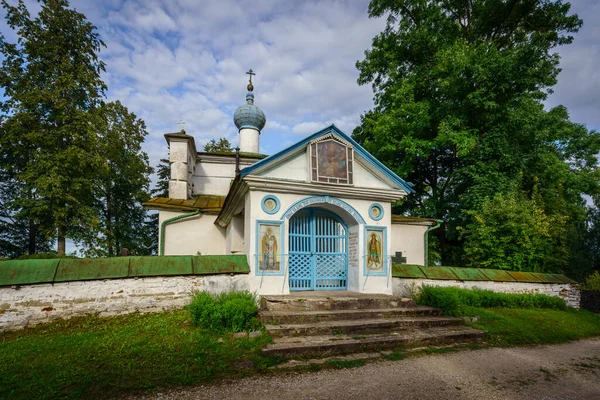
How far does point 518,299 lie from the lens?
30.9 feet

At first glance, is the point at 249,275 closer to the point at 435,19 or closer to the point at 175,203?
the point at 175,203

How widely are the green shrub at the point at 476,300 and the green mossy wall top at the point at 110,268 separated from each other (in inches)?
171

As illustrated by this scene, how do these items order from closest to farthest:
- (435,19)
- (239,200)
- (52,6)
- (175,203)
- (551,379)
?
(551,379)
(239,200)
(175,203)
(52,6)
(435,19)

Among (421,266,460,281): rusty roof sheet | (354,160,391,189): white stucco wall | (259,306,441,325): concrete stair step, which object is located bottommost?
(259,306,441,325): concrete stair step

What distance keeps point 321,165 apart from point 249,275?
326cm

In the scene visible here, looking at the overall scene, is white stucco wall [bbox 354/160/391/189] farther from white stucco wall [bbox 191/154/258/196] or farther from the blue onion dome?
the blue onion dome

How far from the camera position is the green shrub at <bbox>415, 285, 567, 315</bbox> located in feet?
24.1

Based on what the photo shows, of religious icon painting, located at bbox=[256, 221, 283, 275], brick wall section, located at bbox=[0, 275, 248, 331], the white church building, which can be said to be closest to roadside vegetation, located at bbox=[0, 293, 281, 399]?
brick wall section, located at bbox=[0, 275, 248, 331]

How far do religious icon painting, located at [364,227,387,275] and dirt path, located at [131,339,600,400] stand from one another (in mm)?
2998

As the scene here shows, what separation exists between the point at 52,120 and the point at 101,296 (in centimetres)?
1312

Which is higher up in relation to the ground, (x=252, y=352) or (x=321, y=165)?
(x=321, y=165)

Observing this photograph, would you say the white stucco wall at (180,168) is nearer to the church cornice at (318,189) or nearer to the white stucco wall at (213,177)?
the white stucco wall at (213,177)

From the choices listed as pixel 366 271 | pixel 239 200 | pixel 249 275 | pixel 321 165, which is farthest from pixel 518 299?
pixel 239 200

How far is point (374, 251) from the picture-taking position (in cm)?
855
